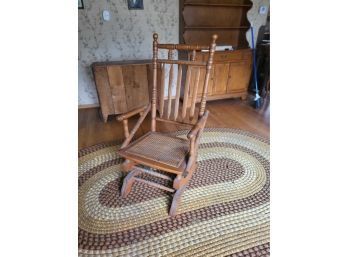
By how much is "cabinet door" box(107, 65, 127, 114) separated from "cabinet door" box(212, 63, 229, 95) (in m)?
1.28

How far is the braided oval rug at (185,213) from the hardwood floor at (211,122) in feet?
1.19

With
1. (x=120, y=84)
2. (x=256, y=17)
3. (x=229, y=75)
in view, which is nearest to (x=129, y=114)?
(x=120, y=84)

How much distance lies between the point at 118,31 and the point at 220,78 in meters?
1.50

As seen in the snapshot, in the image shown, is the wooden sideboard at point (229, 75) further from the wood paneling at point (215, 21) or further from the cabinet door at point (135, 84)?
the cabinet door at point (135, 84)

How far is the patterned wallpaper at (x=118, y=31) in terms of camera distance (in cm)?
255

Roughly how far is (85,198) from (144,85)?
4.82 feet

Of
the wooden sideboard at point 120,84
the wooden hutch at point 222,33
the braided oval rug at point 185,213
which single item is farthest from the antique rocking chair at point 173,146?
the wooden hutch at point 222,33

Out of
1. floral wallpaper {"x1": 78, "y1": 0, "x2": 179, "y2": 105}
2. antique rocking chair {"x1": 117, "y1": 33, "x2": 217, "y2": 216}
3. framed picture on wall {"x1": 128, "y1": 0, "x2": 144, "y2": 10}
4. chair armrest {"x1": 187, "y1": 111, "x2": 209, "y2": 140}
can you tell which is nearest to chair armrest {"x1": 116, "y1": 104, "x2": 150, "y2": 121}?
antique rocking chair {"x1": 117, "y1": 33, "x2": 217, "y2": 216}

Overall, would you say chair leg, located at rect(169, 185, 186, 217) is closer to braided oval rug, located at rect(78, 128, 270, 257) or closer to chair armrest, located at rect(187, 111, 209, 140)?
braided oval rug, located at rect(78, 128, 270, 257)

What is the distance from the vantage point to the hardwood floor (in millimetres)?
2191

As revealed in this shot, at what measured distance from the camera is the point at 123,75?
2.34 metres
